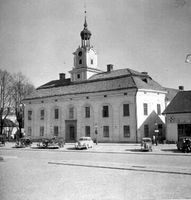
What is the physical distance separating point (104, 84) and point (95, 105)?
341 cm

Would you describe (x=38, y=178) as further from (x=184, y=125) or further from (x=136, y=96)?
(x=136, y=96)

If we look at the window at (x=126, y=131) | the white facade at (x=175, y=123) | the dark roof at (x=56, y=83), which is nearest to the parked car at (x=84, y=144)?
the window at (x=126, y=131)

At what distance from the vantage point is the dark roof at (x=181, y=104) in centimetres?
3344

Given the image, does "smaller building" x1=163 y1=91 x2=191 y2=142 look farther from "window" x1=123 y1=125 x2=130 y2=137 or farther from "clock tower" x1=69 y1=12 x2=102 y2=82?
"clock tower" x1=69 y1=12 x2=102 y2=82

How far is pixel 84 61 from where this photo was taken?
49.0 meters

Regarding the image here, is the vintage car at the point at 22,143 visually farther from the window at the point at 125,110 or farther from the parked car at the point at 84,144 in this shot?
the window at the point at 125,110

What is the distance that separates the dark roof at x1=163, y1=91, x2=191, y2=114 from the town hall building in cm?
269

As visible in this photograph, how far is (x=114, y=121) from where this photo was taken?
39594 millimetres

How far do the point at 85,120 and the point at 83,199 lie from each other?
33949 mm

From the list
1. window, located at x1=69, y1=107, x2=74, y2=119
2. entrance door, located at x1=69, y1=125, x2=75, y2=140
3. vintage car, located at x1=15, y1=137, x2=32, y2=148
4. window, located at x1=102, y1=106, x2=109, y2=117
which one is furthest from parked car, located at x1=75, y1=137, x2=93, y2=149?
window, located at x1=69, y1=107, x2=74, y2=119

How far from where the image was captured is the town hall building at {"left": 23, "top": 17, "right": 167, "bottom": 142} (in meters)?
38.5

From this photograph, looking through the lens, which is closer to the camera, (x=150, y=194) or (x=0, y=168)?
(x=150, y=194)

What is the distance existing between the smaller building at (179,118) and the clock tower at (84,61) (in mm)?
17910

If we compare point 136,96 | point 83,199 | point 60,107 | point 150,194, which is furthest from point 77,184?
point 60,107
